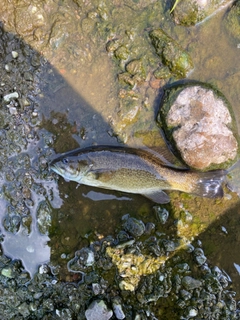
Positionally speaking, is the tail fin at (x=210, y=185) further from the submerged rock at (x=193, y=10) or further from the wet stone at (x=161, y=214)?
the submerged rock at (x=193, y=10)

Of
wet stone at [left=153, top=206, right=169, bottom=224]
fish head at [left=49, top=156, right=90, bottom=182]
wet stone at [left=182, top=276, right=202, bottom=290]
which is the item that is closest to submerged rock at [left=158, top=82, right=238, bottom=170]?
wet stone at [left=153, top=206, right=169, bottom=224]

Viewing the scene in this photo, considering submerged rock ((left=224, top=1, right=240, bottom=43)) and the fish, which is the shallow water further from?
the fish

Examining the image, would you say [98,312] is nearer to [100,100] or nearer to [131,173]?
[131,173]

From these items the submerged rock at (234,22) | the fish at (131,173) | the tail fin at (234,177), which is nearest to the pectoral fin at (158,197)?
the fish at (131,173)

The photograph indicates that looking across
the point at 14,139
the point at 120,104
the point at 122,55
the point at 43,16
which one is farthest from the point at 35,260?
the point at 43,16

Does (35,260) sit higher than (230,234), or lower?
higher

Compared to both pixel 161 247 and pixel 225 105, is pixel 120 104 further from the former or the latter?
pixel 161 247
